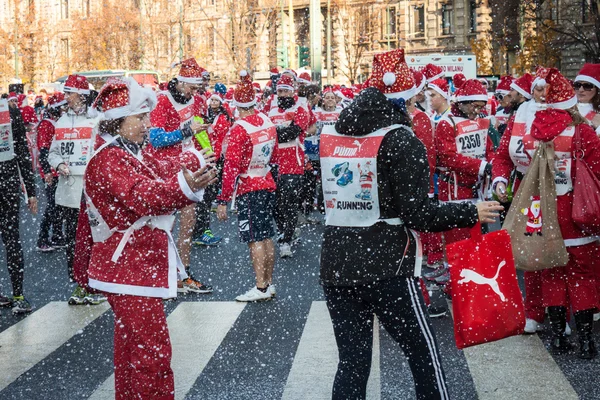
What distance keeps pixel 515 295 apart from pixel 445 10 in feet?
184

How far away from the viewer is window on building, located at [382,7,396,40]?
202 ft

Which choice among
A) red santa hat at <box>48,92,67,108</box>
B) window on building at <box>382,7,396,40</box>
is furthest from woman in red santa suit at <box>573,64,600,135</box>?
window on building at <box>382,7,396,40</box>

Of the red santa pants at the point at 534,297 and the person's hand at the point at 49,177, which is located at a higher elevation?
the person's hand at the point at 49,177

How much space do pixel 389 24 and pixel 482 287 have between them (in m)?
59.1

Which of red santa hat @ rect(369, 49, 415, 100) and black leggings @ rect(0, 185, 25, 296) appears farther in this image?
black leggings @ rect(0, 185, 25, 296)

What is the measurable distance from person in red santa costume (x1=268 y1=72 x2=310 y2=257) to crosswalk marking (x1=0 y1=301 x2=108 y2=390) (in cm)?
344

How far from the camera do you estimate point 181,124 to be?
9.29m

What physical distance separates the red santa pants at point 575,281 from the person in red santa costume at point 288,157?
4958 mm

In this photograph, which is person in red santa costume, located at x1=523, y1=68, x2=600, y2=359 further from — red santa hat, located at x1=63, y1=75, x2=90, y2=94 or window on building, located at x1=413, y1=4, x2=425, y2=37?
window on building, located at x1=413, y1=4, x2=425, y2=37

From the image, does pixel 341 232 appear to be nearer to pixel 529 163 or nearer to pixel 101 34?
pixel 529 163

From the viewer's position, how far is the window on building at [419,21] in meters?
60.5

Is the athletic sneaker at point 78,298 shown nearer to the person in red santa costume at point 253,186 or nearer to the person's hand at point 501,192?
the person in red santa costume at point 253,186

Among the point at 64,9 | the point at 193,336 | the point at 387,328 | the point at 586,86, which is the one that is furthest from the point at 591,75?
the point at 64,9

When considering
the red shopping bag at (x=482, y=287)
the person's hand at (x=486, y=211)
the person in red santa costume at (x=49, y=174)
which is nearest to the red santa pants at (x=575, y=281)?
the red shopping bag at (x=482, y=287)
